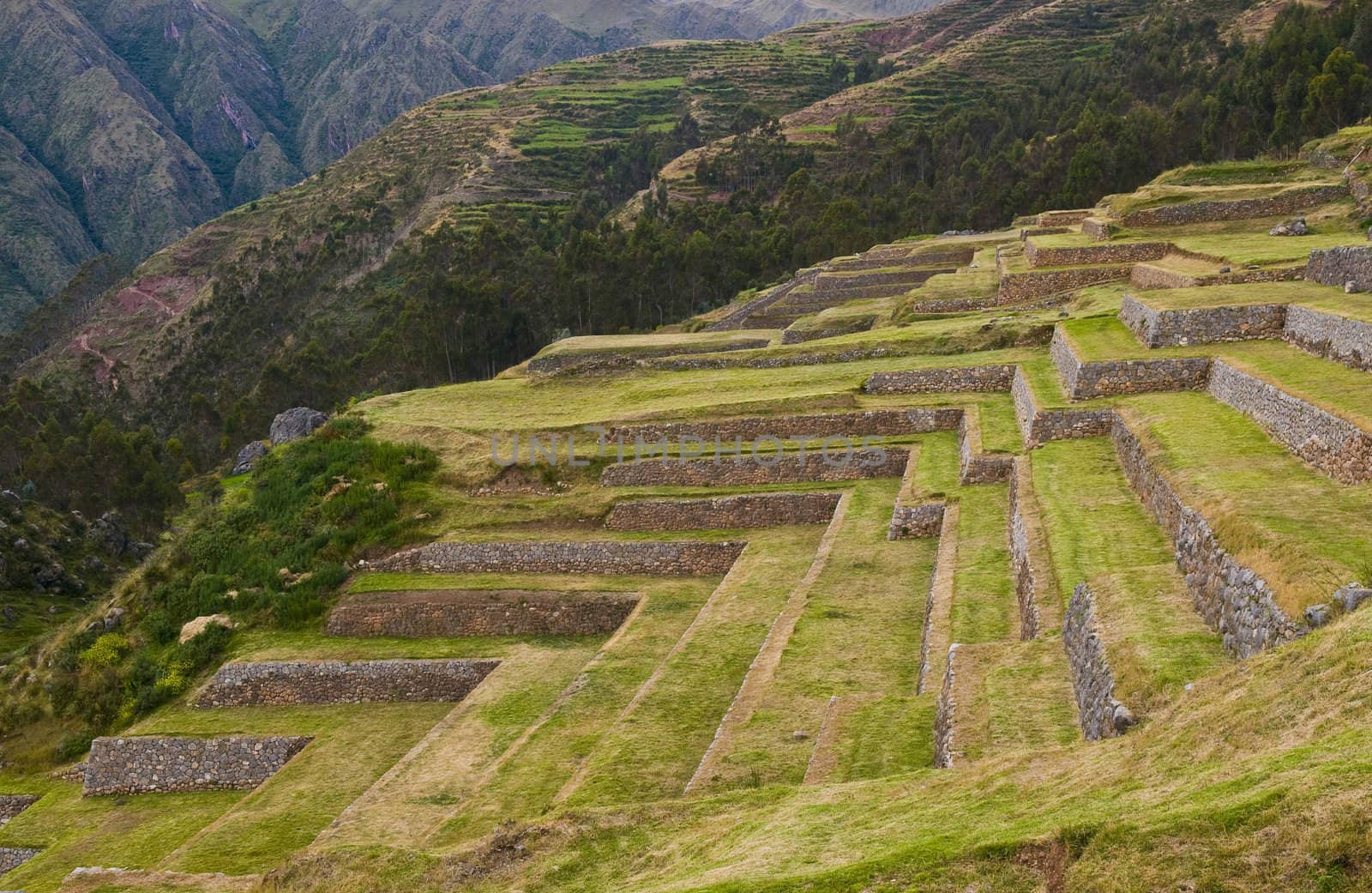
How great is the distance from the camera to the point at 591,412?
28359 millimetres

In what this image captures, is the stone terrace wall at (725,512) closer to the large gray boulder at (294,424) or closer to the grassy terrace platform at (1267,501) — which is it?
the grassy terrace platform at (1267,501)

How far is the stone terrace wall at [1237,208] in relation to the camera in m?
32.2

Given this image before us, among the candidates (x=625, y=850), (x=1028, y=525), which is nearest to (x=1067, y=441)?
(x=1028, y=525)

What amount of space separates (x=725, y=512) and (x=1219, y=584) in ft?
44.2

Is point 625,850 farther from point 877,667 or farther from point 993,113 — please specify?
point 993,113

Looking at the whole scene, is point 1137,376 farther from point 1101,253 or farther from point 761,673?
point 1101,253

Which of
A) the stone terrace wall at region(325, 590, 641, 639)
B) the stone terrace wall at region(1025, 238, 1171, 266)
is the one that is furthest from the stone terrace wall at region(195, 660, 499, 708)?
the stone terrace wall at region(1025, 238, 1171, 266)

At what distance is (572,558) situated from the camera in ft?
73.4

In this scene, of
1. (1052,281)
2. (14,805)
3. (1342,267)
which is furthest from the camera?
(1052,281)

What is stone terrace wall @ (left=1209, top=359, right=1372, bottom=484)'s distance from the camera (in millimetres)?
11180

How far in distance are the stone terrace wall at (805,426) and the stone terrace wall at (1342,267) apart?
735 centimetres

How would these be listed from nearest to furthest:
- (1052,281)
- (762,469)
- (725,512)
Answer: (725,512)
(762,469)
(1052,281)

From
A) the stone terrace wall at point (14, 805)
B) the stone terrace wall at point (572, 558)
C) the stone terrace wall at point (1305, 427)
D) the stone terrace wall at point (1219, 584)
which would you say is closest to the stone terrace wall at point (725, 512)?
the stone terrace wall at point (572, 558)

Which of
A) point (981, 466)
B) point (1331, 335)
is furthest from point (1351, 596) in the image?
point (981, 466)
